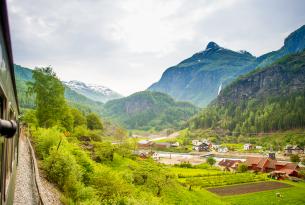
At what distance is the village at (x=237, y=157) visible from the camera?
247 feet

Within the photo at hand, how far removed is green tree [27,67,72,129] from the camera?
38344 millimetres

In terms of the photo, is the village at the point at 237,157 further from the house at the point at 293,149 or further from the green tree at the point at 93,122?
the green tree at the point at 93,122

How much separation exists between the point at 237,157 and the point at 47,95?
87.5 m

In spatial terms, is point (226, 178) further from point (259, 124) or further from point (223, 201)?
point (259, 124)

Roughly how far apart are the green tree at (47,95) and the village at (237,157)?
31.5 m

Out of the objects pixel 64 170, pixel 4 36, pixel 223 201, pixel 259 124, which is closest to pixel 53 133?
pixel 64 170

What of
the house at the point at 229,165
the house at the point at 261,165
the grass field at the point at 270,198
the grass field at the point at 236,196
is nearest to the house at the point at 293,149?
the house at the point at 261,165

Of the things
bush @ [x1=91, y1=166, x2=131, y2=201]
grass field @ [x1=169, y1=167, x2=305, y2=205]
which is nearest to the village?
grass field @ [x1=169, y1=167, x2=305, y2=205]

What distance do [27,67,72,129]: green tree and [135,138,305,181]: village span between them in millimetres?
31481

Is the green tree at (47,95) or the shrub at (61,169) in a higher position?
the green tree at (47,95)

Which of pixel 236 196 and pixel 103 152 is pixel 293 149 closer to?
pixel 236 196

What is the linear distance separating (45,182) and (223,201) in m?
32.4

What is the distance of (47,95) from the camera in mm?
38906

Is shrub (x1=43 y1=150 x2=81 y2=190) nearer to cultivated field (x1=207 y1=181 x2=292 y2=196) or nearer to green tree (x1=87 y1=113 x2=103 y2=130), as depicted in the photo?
cultivated field (x1=207 y1=181 x2=292 y2=196)
